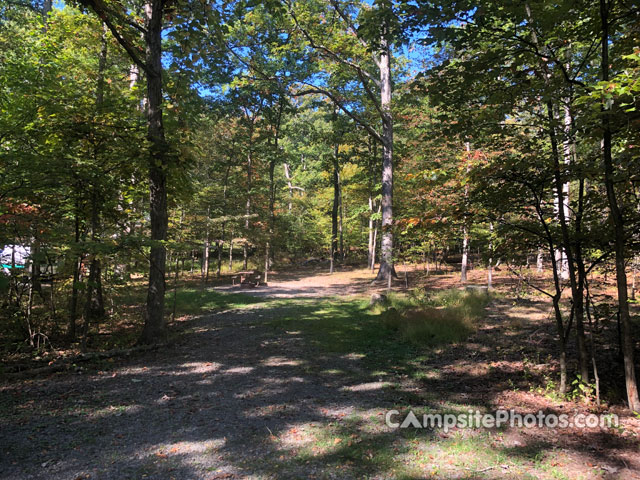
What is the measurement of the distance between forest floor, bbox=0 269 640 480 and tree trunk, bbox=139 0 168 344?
737mm

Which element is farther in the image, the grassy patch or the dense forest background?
the grassy patch

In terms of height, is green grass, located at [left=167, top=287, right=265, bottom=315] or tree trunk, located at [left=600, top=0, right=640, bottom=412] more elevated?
tree trunk, located at [left=600, top=0, right=640, bottom=412]

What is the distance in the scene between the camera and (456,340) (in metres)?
6.85

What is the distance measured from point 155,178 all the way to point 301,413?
5.25 m

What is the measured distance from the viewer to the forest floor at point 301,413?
2.81 meters

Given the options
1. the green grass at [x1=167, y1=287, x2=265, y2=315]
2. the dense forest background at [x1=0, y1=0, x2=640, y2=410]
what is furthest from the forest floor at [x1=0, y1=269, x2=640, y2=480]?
the green grass at [x1=167, y1=287, x2=265, y2=315]

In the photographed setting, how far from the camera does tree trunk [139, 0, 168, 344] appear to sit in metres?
6.44

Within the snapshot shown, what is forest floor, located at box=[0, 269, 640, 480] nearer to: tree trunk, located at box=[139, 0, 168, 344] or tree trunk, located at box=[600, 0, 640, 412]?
tree trunk, located at box=[600, 0, 640, 412]

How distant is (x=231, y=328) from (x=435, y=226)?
5832 mm

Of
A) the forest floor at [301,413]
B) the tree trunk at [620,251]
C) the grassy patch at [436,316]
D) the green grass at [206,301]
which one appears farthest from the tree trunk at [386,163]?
the tree trunk at [620,251]

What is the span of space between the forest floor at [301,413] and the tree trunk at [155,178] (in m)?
0.74

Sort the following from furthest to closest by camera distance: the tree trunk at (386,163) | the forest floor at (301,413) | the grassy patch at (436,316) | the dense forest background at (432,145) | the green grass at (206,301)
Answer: the tree trunk at (386,163), the green grass at (206,301), the grassy patch at (436,316), the dense forest background at (432,145), the forest floor at (301,413)

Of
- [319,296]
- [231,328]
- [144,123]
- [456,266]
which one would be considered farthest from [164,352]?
[456,266]

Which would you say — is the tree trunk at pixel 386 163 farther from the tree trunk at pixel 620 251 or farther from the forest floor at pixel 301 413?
the tree trunk at pixel 620 251
